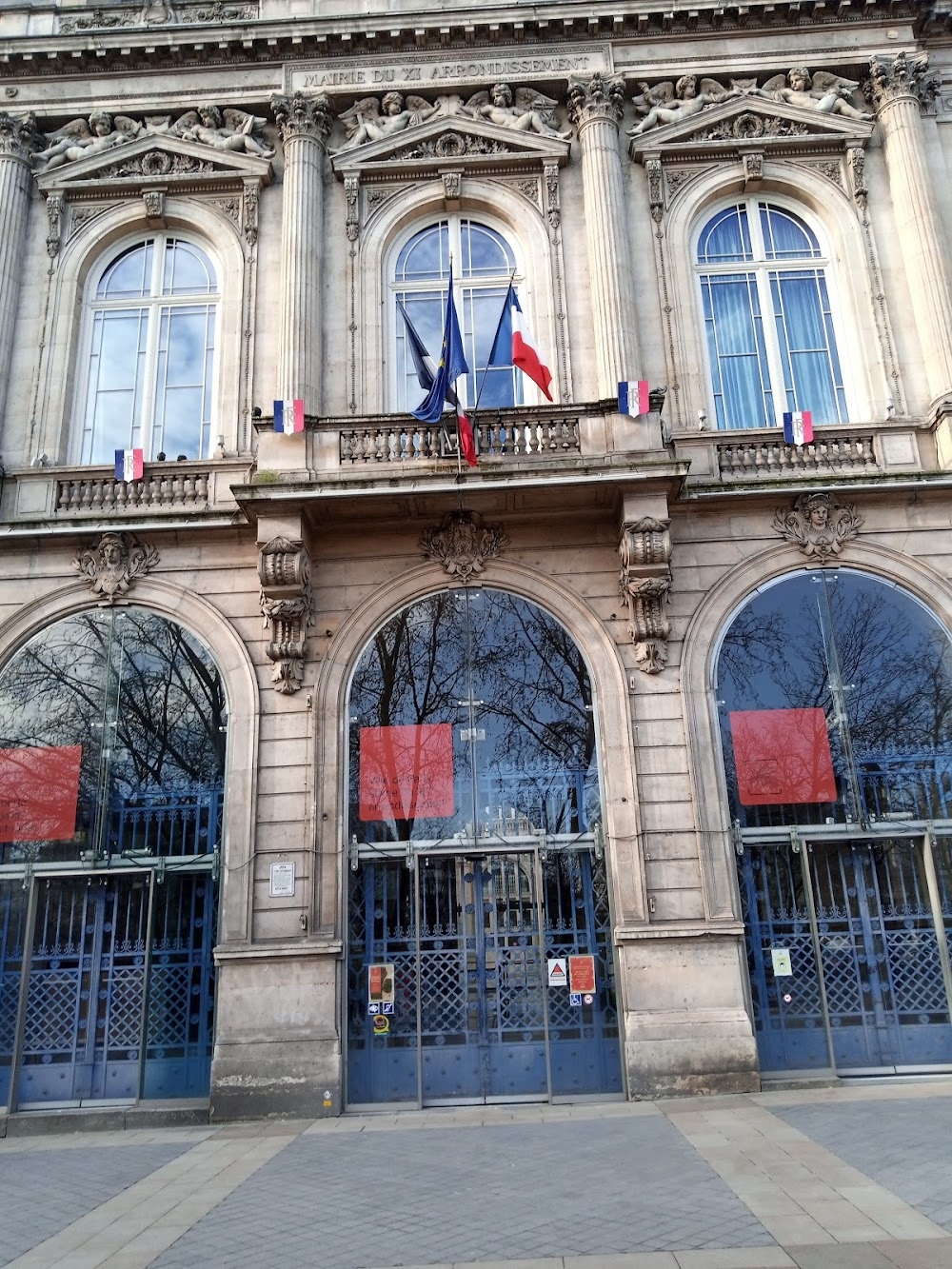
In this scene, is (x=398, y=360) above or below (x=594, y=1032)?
above

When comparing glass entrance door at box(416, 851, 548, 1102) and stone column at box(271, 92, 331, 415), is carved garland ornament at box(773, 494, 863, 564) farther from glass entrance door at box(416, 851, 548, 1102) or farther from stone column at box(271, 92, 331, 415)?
stone column at box(271, 92, 331, 415)

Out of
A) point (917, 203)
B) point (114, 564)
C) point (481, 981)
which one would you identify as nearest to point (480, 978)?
point (481, 981)

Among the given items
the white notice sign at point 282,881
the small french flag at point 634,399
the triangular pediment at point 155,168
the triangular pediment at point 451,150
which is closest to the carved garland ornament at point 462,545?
the small french flag at point 634,399

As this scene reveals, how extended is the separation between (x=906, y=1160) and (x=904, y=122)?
574 inches

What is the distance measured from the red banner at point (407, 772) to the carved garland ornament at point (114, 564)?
3.88 m

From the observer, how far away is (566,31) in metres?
16.1

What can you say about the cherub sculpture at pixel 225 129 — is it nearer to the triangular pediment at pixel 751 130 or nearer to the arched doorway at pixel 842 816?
the triangular pediment at pixel 751 130

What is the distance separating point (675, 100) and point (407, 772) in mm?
11678

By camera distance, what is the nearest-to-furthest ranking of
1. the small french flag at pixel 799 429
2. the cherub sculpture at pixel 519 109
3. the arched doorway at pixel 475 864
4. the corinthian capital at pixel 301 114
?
the arched doorway at pixel 475 864
the small french flag at pixel 799 429
the corinthian capital at pixel 301 114
the cherub sculpture at pixel 519 109

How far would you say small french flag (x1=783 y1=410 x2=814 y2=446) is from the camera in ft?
45.8

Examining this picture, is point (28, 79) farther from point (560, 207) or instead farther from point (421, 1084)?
point (421, 1084)

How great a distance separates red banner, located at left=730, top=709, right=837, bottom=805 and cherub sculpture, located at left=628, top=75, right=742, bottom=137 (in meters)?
9.52

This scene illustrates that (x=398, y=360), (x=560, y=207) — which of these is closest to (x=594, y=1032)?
(x=398, y=360)

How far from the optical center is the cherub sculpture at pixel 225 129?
630 inches
